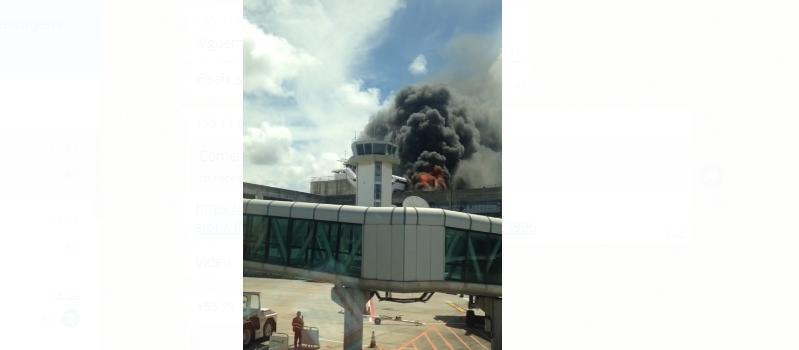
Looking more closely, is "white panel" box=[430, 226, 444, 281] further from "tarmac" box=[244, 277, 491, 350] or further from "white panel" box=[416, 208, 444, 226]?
"tarmac" box=[244, 277, 491, 350]

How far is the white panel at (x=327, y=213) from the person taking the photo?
16.5m

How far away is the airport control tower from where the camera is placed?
42031 millimetres

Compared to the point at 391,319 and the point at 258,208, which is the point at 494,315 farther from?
the point at 258,208

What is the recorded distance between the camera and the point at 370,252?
52.6 feet

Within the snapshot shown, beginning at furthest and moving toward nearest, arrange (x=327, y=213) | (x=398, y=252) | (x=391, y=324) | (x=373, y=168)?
1. (x=373, y=168)
2. (x=391, y=324)
3. (x=327, y=213)
4. (x=398, y=252)

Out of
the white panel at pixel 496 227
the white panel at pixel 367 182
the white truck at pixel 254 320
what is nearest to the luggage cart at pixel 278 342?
the white truck at pixel 254 320

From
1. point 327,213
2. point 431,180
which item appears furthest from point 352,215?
point 431,180

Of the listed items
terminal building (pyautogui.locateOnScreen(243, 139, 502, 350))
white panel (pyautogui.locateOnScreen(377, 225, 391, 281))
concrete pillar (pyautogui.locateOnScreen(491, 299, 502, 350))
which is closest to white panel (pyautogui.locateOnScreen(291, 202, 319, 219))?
terminal building (pyautogui.locateOnScreen(243, 139, 502, 350))

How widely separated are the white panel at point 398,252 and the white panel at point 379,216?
41cm

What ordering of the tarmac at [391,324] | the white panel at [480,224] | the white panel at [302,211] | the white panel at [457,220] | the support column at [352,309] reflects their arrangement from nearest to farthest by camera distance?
the white panel at [457,220], the support column at [352,309], the white panel at [302,211], the white panel at [480,224], the tarmac at [391,324]

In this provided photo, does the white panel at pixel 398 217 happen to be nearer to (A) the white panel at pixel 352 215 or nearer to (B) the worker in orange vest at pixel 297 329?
(A) the white panel at pixel 352 215

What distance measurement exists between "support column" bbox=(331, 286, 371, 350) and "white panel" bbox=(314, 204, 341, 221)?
2.83 metres

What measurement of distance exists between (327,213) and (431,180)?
6889cm
